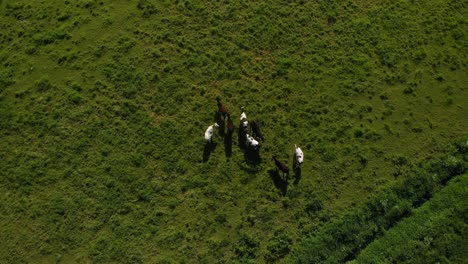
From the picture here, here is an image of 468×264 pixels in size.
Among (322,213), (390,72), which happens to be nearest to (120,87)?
(322,213)

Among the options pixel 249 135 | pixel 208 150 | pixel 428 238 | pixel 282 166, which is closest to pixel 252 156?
pixel 249 135

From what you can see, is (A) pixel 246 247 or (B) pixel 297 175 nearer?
(A) pixel 246 247

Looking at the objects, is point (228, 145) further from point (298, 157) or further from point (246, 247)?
point (246, 247)

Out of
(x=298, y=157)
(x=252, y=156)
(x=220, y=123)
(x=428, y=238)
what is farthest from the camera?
(x=220, y=123)

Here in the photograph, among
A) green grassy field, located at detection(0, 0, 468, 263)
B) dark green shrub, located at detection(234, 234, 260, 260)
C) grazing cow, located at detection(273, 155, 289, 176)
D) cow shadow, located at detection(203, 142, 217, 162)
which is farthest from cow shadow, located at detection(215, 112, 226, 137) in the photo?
dark green shrub, located at detection(234, 234, 260, 260)

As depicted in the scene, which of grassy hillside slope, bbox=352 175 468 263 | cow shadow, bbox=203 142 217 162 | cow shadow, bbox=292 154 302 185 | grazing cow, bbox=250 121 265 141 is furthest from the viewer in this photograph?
cow shadow, bbox=203 142 217 162

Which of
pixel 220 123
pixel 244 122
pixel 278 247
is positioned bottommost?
pixel 278 247

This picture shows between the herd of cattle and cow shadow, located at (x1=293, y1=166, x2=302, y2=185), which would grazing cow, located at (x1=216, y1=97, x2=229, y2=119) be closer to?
the herd of cattle
